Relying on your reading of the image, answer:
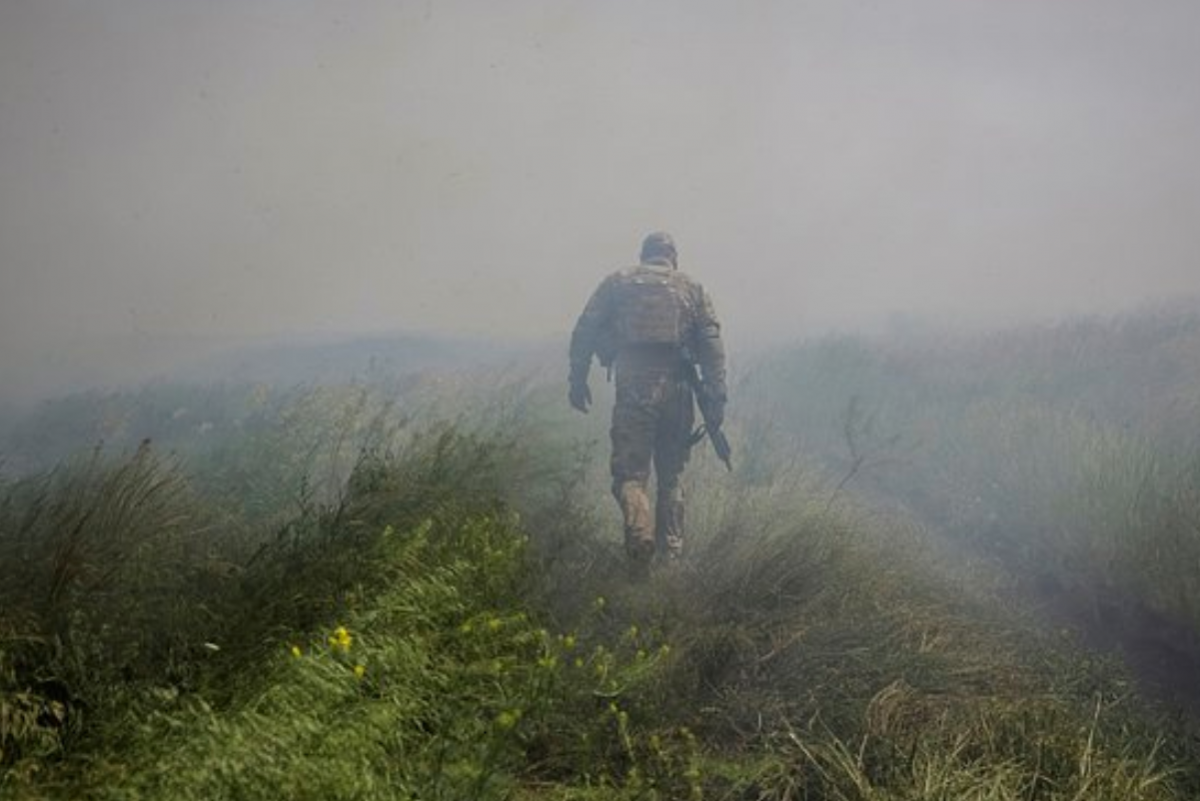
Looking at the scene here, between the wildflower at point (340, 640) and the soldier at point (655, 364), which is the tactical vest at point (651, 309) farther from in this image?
the wildflower at point (340, 640)

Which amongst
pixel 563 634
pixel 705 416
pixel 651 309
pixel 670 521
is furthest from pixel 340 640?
pixel 705 416

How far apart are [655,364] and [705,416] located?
63cm

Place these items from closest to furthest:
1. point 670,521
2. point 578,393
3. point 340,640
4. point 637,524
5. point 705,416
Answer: point 340,640 < point 637,524 < point 670,521 < point 705,416 < point 578,393

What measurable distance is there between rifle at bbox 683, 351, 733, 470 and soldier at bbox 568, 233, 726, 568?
0.06 ft

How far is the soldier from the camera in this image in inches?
242

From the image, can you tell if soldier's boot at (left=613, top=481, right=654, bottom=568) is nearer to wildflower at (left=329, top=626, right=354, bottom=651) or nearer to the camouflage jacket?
the camouflage jacket

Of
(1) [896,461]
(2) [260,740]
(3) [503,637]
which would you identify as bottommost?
(1) [896,461]

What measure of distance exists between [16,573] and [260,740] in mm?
1639

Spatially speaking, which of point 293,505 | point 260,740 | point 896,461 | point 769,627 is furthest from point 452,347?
point 260,740

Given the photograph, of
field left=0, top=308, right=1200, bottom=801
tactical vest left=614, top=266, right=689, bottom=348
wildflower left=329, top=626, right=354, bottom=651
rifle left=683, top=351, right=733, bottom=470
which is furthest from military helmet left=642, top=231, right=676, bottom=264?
wildflower left=329, top=626, right=354, bottom=651

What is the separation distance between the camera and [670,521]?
612cm

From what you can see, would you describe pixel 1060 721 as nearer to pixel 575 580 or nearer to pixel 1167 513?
pixel 575 580

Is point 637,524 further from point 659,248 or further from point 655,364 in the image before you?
point 659,248

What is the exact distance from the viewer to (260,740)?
5.57 feet
